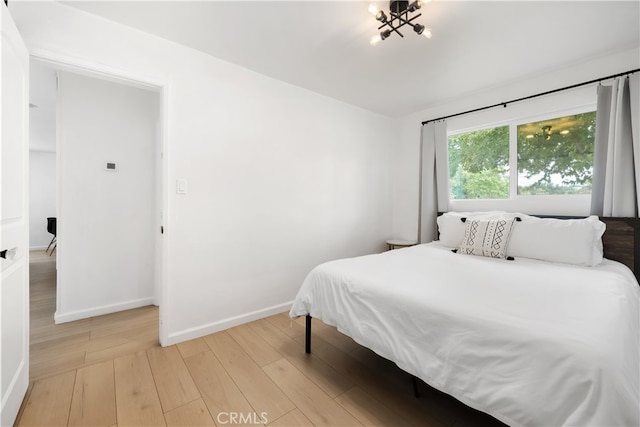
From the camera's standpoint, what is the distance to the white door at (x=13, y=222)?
1168mm

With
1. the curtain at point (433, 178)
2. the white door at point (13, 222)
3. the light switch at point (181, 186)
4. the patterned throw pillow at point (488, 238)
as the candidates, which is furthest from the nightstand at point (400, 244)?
the white door at point (13, 222)

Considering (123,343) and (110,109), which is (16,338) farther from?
(110,109)

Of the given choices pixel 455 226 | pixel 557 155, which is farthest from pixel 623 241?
pixel 455 226

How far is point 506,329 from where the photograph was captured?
1017 mm

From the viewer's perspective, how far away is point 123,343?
6.70 ft

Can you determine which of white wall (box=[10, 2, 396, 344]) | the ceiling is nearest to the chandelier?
the ceiling

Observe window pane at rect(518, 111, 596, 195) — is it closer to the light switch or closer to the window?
the window

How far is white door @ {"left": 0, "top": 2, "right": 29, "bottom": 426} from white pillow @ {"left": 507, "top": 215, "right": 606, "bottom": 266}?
3238 mm

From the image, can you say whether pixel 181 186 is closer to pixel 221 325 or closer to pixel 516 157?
pixel 221 325

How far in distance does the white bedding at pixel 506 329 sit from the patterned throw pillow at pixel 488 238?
34 centimetres

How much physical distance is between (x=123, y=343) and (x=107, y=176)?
1612 mm

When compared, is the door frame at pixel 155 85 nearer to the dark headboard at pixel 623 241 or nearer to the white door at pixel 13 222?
the white door at pixel 13 222

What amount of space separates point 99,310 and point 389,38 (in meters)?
3.54

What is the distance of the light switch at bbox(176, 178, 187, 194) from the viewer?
204cm
